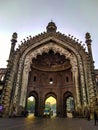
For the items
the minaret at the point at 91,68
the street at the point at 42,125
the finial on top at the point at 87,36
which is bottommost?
the street at the point at 42,125

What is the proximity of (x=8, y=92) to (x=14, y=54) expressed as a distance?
7570 mm

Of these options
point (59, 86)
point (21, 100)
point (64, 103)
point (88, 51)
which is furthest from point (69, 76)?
point (21, 100)

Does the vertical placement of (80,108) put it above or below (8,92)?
below

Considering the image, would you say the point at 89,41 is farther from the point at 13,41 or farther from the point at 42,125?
the point at 42,125

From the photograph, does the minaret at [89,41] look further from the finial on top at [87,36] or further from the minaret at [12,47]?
the minaret at [12,47]

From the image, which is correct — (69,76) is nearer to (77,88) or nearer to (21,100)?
(77,88)

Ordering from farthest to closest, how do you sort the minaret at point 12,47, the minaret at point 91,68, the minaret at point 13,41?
the minaret at point 13,41 → the minaret at point 12,47 → the minaret at point 91,68

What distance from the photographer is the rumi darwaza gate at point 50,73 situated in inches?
839

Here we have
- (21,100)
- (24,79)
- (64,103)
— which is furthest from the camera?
(64,103)

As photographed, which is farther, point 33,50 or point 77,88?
point 33,50

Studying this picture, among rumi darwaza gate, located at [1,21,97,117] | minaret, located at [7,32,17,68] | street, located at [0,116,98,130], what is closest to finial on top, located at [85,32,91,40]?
rumi darwaza gate, located at [1,21,97,117]

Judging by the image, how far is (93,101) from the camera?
20.1 m

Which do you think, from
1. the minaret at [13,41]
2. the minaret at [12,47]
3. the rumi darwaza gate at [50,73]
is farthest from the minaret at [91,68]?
the minaret at [13,41]

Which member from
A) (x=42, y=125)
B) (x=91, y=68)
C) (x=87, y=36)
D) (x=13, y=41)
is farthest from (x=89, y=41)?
(x=42, y=125)
